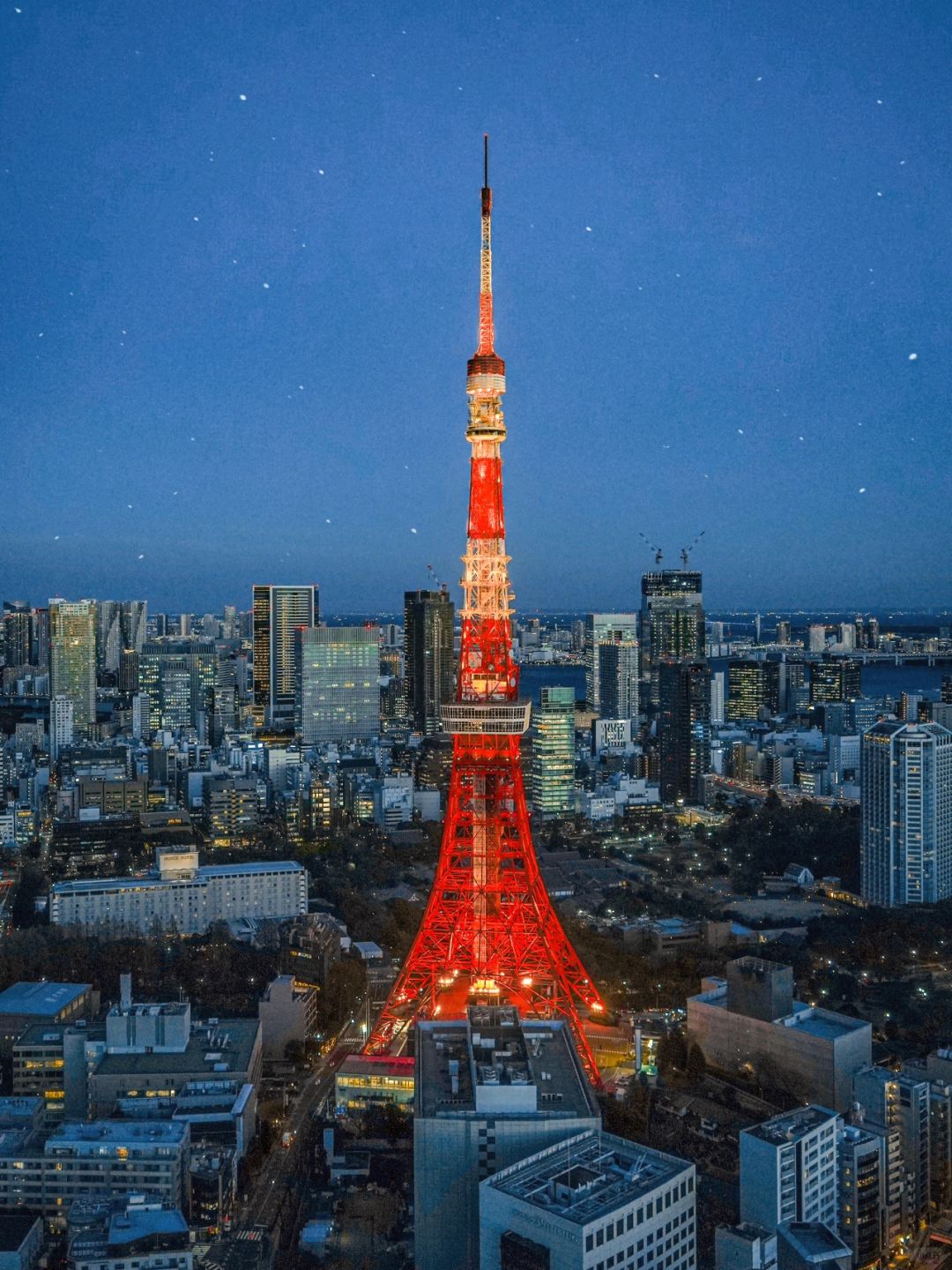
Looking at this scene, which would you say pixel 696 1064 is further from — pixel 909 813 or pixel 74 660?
pixel 74 660

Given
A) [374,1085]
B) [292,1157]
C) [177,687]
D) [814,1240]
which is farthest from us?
[177,687]

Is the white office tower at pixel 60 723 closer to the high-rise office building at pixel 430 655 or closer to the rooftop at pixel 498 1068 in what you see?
the high-rise office building at pixel 430 655

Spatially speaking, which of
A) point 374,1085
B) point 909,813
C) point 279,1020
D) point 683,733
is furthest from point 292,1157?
point 683,733

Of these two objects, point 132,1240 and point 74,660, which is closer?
point 132,1240

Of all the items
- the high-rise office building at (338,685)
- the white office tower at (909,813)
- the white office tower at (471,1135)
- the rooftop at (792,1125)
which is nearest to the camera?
the white office tower at (471,1135)

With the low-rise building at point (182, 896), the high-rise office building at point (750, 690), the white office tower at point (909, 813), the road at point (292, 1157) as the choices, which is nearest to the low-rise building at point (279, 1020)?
the road at point (292, 1157)

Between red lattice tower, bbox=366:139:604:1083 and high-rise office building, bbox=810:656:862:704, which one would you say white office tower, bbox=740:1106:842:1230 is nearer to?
red lattice tower, bbox=366:139:604:1083
